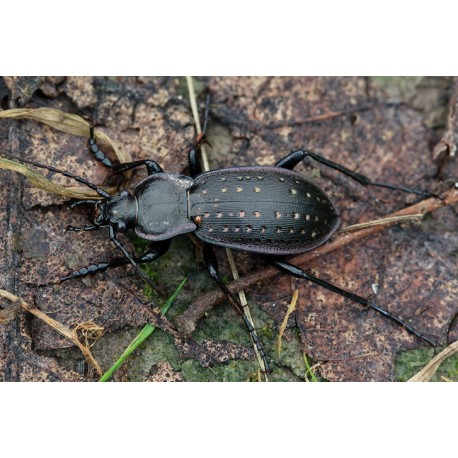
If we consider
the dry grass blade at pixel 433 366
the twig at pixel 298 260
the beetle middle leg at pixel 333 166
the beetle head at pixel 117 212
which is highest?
the beetle middle leg at pixel 333 166

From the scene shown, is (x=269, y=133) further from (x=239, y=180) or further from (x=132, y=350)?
(x=132, y=350)

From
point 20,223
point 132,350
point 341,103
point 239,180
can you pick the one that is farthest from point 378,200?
point 20,223

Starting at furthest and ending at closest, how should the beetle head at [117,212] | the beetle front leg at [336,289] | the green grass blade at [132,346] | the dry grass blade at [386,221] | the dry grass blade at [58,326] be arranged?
the dry grass blade at [386,221] → the beetle front leg at [336,289] → the beetle head at [117,212] → the green grass blade at [132,346] → the dry grass blade at [58,326]

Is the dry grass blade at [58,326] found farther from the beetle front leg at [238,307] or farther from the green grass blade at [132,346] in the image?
the beetle front leg at [238,307]

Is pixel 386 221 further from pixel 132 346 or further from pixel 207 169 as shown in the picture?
pixel 132 346

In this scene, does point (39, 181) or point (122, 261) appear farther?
point (122, 261)

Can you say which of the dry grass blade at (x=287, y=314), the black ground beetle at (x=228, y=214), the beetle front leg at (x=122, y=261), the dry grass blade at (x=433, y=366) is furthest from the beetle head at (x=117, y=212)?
the dry grass blade at (x=433, y=366)

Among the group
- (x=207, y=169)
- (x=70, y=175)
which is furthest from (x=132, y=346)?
(x=207, y=169)
